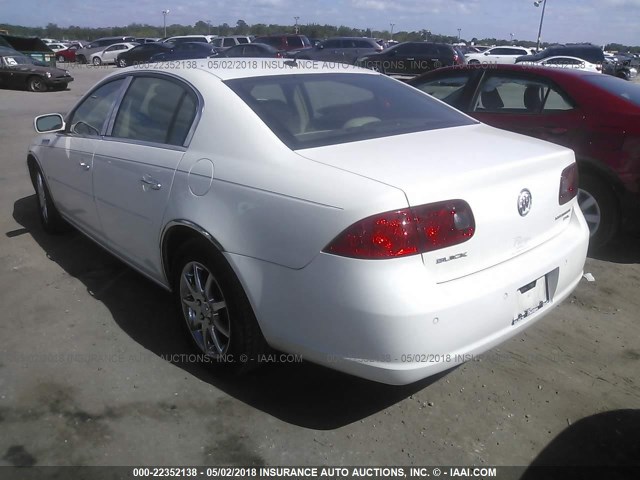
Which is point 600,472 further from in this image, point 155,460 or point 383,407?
point 155,460

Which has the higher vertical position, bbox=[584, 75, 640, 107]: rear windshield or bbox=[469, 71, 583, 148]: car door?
bbox=[584, 75, 640, 107]: rear windshield

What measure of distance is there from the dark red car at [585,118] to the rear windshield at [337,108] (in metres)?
1.67

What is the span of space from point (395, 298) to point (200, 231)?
42.9 inches

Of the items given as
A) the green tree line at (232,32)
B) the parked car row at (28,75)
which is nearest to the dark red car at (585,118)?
the parked car row at (28,75)

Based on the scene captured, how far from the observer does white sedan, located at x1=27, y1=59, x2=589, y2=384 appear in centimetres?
233

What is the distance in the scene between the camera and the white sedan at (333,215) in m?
2.33

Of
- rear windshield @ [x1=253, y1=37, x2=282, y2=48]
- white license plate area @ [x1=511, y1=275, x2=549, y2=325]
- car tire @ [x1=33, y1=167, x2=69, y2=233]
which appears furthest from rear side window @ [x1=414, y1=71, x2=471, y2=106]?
rear windshield @ [x1=253, y1=37, x2=282, y2=48]

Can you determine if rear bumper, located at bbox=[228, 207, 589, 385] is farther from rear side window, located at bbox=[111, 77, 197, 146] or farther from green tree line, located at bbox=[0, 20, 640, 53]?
green tree line, located at bbox=[0, 20, 640, 53]

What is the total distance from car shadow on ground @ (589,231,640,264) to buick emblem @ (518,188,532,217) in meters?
2.56

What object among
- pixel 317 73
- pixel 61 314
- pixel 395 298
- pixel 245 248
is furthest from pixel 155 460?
pixel 317 73

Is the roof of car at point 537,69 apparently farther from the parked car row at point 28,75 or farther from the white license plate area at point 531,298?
the parked car row at point 28,75

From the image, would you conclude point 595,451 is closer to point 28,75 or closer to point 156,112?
point 156,112

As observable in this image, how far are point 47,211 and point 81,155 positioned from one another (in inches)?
50.9

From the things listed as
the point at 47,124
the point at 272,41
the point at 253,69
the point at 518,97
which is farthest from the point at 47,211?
the point at 272,41
